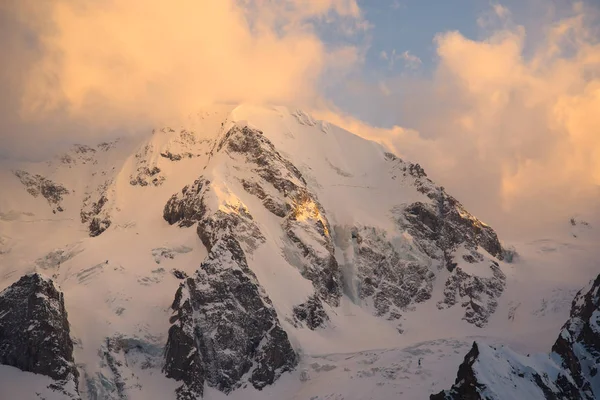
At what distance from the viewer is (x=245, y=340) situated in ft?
515

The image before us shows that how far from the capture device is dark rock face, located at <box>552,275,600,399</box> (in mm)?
113750

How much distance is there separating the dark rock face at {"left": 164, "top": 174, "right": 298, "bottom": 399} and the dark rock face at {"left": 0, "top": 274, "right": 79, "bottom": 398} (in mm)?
23693

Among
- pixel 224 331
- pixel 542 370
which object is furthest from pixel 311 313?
pixel 542 370

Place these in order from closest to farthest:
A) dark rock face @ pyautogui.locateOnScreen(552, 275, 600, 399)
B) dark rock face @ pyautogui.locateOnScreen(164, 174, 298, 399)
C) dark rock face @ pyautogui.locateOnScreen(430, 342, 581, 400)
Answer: dark rock face @ pyautogui.locateOnScreen(430, 342, 581, 400)
dark rock face @ pyautogui.locateOnScreen(552, 275, 600, 399)
dark rock face @ pyautogui.locateOnScreen(164, 174, 298, 399)

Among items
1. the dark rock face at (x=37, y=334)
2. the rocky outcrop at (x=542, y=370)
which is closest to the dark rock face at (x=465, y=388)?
the rocky outcrop at (x=542, y=370)

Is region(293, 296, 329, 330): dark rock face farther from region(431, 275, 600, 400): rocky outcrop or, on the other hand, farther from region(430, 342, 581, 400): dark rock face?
region(430, 342, 581, 400): dark rock face

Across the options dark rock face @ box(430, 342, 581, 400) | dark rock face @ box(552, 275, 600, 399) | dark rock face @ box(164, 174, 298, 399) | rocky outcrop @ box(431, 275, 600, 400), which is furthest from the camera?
dark rock face @ box(164, 174, 298, 399)

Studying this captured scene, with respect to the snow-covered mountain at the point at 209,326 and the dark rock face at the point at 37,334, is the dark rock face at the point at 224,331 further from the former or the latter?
the dark rock face at the point at 37,334

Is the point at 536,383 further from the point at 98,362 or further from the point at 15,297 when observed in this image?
the point at 15,297

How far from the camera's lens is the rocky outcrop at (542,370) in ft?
303

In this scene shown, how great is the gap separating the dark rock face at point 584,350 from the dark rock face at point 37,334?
91.0 meters

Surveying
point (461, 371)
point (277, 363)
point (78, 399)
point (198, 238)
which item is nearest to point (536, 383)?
point (461, 371)

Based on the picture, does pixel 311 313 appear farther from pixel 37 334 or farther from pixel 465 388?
pixel 465 388

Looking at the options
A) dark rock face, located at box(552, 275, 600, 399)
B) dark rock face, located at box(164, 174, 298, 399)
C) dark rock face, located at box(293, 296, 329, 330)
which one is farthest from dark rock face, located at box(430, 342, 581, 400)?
dark rock face, located at box(293, 296, 329, 330)
